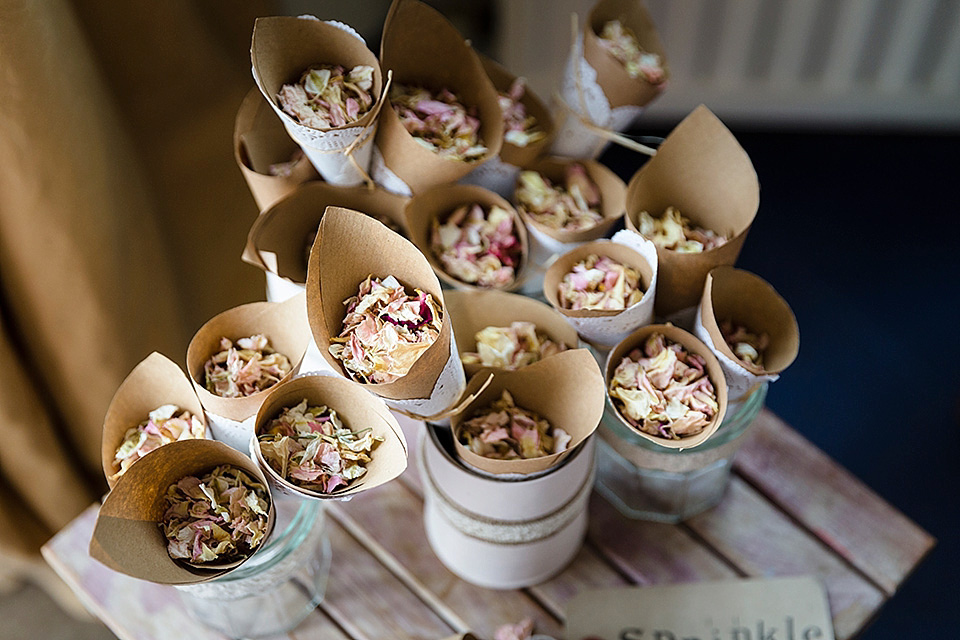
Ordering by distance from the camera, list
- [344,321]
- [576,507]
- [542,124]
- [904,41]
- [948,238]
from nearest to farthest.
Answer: [344,321]
[576,507]
[542,124]
[904,41]
[948,238]

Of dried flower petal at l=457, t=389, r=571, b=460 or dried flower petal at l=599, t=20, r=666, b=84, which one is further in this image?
dried flower petal at l=599, t=20, r=666, b=84

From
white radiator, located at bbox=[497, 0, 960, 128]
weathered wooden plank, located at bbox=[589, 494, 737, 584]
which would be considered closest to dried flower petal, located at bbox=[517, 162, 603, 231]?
weathered wooden plank, located at bbox=[589, 494, 737, 584]

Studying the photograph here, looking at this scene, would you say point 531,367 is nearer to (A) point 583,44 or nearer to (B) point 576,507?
(B) point 576,507

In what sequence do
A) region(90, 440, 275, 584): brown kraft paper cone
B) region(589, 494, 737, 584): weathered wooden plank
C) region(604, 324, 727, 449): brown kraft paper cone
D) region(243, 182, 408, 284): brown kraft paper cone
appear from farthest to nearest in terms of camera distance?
region(589, 494, 737, 584): weathered wooden plank, region(243, 182, 408, 284): brown kraft paper cone, region(604, 324, 727, 449): brown kraft paper cone, region(90, 440, 275, 584): brown kraft paper cone

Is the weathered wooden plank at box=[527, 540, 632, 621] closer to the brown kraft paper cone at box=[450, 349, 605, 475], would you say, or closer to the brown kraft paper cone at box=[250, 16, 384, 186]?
the brown kraft paper cone at box=[450, 349, 605, 475]

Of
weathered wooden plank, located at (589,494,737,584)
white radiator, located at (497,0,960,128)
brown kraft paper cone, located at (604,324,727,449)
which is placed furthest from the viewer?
white radiator, located at (497,0,960,128)

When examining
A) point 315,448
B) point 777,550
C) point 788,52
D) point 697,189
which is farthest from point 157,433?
point 788,52

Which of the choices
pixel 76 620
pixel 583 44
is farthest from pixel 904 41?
pixel 76 620
